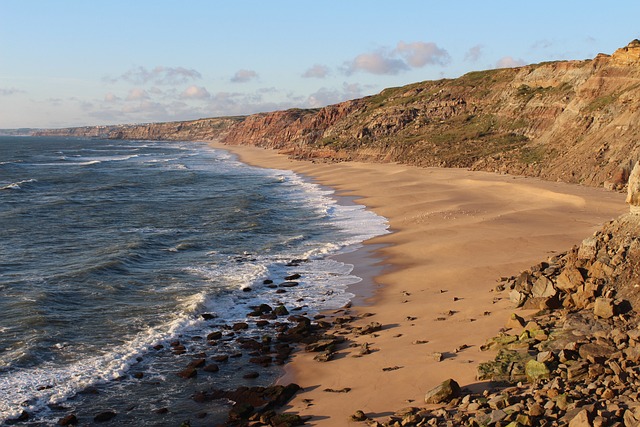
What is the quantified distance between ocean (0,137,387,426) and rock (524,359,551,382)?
6714 millimetres

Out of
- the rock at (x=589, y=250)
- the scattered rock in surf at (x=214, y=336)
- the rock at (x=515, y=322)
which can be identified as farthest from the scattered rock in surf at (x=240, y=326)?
the rock at (x=589, y=250)

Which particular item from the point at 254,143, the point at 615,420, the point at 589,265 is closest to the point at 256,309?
the point at 589,265

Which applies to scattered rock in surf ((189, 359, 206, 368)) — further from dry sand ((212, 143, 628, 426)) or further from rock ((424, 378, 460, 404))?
rock ((424, 378, 460, 404))

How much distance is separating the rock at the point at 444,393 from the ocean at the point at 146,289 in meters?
4.91

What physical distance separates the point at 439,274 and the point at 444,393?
12147mm

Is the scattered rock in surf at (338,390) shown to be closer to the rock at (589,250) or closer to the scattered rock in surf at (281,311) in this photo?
the scattered rock in surf at (281,311)

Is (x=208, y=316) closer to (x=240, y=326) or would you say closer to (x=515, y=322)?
(x=240, y=326)

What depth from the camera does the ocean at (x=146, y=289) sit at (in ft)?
47.4

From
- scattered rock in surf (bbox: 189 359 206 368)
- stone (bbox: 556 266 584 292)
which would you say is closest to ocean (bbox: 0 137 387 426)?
scattered rock in surf (bbox: 189 359 206 368)

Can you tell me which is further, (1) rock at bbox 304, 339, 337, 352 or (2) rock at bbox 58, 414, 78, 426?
(1) rock at bbox 304, 339, 337, 352

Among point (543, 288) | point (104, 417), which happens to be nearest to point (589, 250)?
point (543, 288)

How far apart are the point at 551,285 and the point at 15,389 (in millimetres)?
14329

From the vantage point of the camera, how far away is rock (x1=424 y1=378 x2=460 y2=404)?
11.5 metres

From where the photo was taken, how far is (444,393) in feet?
37.9
